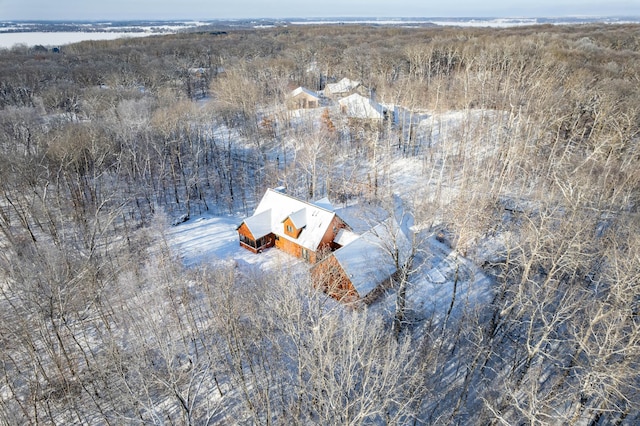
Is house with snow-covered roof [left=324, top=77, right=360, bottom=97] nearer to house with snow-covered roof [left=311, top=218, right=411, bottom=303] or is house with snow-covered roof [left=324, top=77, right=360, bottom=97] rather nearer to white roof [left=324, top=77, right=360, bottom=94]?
white roof [left=324, top=77, right=360, bottom=94]

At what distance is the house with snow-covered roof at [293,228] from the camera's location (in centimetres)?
2972

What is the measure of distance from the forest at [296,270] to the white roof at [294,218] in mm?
3451

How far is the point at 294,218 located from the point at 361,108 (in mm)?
33017

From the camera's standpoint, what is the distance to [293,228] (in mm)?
30484

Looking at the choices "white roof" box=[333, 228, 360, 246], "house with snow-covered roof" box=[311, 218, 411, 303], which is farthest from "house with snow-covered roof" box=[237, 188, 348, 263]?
"house with snow-covered roof" box=[311, 218, 411, 303]

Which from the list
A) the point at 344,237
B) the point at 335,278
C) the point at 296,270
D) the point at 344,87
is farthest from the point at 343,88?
the point at 335,278

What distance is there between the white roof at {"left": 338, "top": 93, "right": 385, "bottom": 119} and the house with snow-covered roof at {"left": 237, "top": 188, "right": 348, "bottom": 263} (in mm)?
26529

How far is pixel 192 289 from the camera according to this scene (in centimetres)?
2505

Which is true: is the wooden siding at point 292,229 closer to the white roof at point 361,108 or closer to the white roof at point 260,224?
the white roof at point 260,224

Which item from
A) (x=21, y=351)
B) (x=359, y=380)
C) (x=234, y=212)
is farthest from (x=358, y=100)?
(x=21, y=351)

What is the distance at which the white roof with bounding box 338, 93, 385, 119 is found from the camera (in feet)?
180

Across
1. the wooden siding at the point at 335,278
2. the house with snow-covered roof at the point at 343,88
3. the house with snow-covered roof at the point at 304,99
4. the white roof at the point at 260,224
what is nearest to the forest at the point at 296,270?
the wooden siding at the point at 335,278

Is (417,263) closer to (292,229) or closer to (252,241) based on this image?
(292,229)

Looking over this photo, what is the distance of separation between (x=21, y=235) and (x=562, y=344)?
42.2 m
